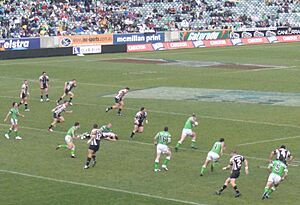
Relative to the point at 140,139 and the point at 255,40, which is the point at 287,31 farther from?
the point at 140,139

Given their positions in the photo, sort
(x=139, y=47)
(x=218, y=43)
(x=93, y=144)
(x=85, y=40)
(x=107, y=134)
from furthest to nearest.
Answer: (x=218, y=43) < (x=139, y=47) < (x=85, y=40) < (x=107, y=134) < (x=93, y=144)

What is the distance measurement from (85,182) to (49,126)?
13784 millimetres

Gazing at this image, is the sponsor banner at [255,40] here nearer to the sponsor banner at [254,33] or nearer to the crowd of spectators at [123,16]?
the sponsor banner at [254,33]

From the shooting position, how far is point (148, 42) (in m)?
98.9

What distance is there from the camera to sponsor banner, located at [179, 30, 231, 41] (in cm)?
10309

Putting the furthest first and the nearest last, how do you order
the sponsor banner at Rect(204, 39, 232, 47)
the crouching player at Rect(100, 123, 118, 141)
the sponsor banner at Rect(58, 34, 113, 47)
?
the sponsor banner at Rect(204, 39, 232, 47)
the sponsor banner at Rect(58, 34, 113, 47)
the crouching player at Rect(100, 123, 118, 141)

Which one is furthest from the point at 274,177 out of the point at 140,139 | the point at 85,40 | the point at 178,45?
the point at 178,45

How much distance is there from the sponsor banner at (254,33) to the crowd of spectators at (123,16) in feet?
5.22

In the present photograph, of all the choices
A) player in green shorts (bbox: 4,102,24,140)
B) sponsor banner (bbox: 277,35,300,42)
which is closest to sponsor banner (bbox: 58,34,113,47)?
sponsor banner (bbox: 277,35,300,42)

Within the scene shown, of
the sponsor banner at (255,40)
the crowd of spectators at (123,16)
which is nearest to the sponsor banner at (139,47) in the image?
the crowd of spectators at (123,16)

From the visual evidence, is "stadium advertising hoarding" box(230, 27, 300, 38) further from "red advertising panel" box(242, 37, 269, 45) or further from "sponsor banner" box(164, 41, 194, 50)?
"sponsor banner" box(164, 41, 194, 50)

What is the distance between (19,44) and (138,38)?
57.5 ft

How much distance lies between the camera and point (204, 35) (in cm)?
10562

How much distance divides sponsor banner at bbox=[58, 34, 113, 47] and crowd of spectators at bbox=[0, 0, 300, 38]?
3.09 m
